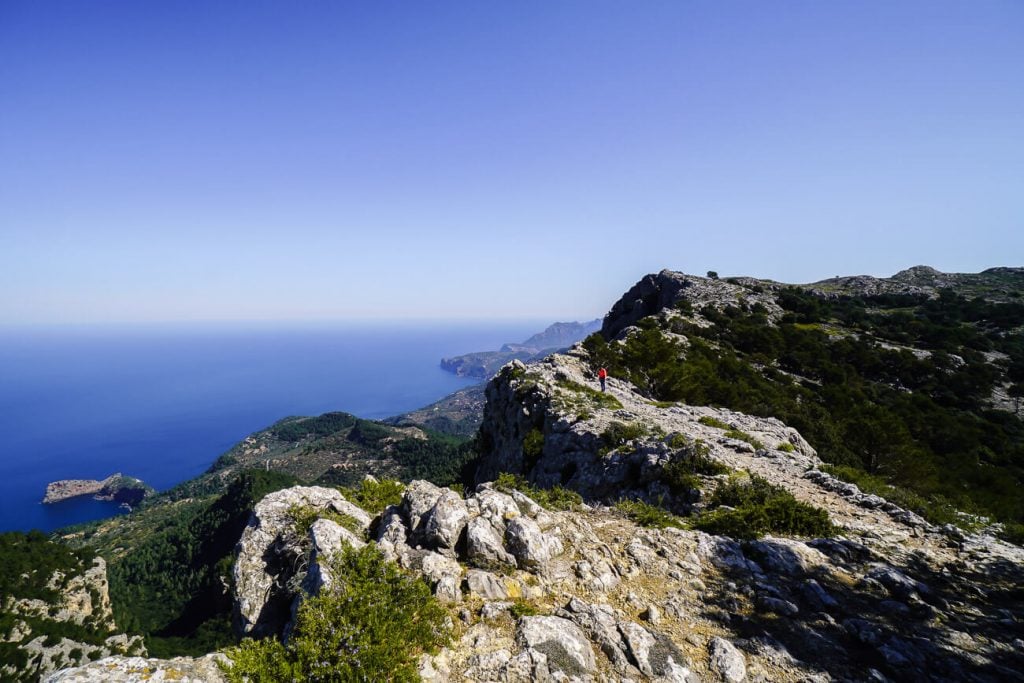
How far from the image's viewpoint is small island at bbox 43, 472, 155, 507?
539ft

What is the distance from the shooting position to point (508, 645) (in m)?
6.98

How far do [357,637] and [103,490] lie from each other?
9754 inches

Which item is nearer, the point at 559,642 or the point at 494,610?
the point at 559,642

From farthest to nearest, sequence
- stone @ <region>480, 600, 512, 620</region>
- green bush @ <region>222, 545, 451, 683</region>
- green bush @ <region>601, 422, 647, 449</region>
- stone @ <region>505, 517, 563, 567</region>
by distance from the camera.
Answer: green bush @ <region>601, 422, 647, 449</region> → stone @ <region>505, 517, 563, 567</region> → stone @ <region>480, 600, 512, 620</region> → green bush @ <region>222, 545, 451, 683</region>

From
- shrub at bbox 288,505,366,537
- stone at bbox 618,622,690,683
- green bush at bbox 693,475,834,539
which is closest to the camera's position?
stone at bbox 618,622,690,683

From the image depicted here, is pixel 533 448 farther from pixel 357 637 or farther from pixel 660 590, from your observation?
pixel 357 637

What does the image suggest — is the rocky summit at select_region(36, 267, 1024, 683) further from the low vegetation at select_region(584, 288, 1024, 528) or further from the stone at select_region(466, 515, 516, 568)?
the low vegetation at select_region(584, 288, 1024, 528)

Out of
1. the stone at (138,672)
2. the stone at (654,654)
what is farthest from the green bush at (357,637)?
the stone at (654,654)

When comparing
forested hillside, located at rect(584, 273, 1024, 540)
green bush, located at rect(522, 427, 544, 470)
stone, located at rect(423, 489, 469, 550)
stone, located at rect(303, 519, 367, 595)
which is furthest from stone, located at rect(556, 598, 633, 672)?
green bush, located at rect(522, 427, 544, 470)

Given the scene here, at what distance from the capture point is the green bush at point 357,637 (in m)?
5.52

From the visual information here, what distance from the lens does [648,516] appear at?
40.0 ft

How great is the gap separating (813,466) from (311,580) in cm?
1998

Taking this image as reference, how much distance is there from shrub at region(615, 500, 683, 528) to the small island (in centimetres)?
23069

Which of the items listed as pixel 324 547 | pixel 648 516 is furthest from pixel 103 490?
pixel 648 516
